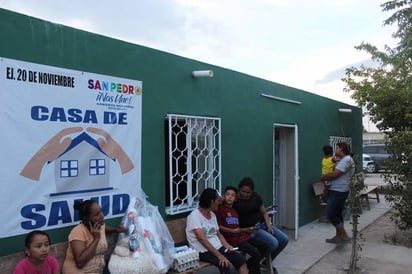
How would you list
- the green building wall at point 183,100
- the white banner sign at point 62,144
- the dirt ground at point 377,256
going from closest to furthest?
1. the white banner sign at point 62,144
2. the green building wall at point 183,100
3. the dirt ground at point 377,256

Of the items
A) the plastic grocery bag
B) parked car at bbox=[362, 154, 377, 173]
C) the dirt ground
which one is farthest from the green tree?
parked car at bbox=[362, 154, 377, 173]

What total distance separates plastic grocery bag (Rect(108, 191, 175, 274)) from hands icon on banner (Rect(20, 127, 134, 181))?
1.45ft

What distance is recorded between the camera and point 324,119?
30.6ft

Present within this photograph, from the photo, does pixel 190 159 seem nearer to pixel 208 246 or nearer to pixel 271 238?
pixel 208 246

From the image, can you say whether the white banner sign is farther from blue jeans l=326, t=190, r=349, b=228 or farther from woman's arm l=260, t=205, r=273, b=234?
blue jeans l=326, t=190, r=349, b=228

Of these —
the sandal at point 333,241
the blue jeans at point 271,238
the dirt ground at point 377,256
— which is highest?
the blue jeans at point 271,238

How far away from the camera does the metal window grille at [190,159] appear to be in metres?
4.96

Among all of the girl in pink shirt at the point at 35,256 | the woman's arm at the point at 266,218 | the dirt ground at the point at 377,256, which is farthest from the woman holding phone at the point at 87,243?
the dirt ground at the point at 377,256

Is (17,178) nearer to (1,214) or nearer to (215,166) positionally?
(1,214)

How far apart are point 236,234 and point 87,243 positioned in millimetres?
Answer: 1906

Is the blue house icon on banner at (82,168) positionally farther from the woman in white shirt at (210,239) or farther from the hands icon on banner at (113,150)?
the woman in white shirt at (210,239)

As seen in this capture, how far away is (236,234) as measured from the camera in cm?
492

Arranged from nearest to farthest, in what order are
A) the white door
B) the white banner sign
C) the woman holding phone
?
the white banner sign
the woman holding phone
the white door

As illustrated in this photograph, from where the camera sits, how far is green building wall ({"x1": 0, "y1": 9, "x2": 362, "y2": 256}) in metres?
3.61
